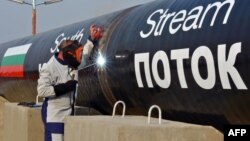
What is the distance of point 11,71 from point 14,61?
1.24ft

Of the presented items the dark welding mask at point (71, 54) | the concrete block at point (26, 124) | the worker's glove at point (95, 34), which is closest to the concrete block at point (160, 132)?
the dark welding mask at point (71, 54)

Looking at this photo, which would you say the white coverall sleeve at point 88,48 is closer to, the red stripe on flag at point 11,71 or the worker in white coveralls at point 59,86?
the worker in white coveralls at point 59,86

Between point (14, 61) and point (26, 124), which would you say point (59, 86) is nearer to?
point (26, 124)

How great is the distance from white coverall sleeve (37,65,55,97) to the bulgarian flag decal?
5.39 meters

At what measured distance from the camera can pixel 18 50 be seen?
39.8ft

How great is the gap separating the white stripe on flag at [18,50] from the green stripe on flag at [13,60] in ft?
0.30

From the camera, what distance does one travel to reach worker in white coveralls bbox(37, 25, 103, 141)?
19.5 ft

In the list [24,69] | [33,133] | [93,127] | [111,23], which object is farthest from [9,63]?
[93,127]

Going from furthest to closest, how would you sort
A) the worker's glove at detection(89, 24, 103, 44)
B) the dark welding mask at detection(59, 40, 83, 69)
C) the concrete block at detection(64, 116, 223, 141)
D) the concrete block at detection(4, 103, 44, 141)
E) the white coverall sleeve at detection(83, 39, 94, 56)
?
the concrete block at detection(4, 103, 44, 141) < the worker's glove at detection(89, 24, 103, 44) < the white coverall sleeve at detection(83, 39, 94, 56) < the dark welding mask at detection(59, 40, 83, 69) < the concrete block at detection(64, 116, 223, 141)

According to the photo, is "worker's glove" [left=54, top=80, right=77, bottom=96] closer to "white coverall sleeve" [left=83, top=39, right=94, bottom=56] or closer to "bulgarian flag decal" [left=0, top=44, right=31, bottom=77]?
"white coverall sleeve" [left=83, top=39, right=94, bottom=56]

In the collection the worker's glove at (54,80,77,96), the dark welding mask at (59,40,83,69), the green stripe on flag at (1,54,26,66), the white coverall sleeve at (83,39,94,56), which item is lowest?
the worker's glove at (54,80,77,96)

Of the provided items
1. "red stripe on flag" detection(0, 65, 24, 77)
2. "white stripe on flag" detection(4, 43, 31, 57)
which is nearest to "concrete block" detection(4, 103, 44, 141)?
"red stripe on flag" detection(0, 65, 24, 77)

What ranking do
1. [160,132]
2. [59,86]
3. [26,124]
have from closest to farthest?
[160,132] < [59,86] < [26,124]

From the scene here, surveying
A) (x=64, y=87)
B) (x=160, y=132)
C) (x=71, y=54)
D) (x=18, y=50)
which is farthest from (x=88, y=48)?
(x=18, y=50)
